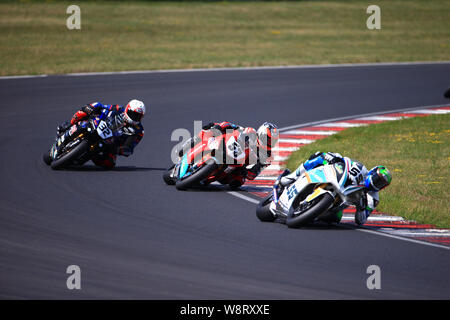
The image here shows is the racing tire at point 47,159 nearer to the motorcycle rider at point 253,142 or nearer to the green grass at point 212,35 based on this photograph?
the motorcycle rider at point 253,142

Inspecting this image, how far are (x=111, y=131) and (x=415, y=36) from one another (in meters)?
27.4

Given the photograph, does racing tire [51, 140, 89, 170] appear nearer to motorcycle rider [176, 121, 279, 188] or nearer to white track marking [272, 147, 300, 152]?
motorcycle rider [176, 121, 279, 188]

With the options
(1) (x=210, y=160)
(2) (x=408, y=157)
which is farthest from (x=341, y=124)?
(1) (x=210, y=160)

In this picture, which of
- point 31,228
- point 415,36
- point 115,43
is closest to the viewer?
point 31,228

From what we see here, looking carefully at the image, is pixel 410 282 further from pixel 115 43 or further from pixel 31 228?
pixel 115 43

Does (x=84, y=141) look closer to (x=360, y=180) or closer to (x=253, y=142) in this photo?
(x=253, y=142)

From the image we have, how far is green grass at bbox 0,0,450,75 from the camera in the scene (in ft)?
98.6

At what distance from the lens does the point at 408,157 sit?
1603 cm

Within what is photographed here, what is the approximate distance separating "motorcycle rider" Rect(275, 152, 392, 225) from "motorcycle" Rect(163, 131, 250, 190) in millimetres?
1603

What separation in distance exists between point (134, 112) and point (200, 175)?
2.32 m

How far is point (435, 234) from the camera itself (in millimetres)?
10758

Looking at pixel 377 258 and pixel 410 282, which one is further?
pixel 377 258

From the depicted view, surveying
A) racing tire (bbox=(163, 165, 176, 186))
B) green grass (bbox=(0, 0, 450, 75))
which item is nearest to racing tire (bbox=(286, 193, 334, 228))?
racing tire (bbox=(163, 165, 176, 186))

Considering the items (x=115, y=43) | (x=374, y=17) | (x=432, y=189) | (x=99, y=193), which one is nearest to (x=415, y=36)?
(x=374, y=17)
